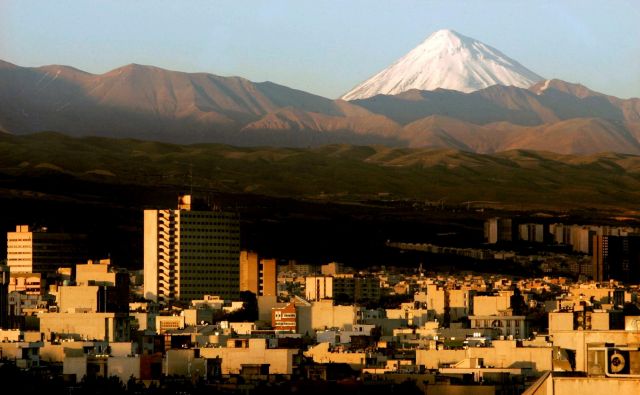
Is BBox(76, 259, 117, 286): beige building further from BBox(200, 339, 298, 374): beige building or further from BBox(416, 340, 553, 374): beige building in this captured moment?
BBox(416, 340, 553, 374): beige building

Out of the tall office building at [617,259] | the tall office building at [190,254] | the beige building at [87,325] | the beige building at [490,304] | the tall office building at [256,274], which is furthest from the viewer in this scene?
the tall office building at [617,259]

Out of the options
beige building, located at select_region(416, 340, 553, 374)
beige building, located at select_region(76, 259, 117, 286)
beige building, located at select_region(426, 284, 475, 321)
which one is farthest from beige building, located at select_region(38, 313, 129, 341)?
beige building, located at select_region(426, 284, 475, 321)

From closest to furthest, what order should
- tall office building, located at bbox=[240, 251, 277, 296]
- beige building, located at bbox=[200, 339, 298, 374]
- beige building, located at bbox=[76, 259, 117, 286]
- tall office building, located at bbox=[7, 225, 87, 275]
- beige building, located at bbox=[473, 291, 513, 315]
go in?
beige building, located at bbox=[200, 339, 298, 374]
beige building, located at bbox=[473, 291, 513, 315]
beige building, located at bbox=[76, 259, 117, 286]
tall office building, located at bbox=[240, 251, 277, 296]
tall office building, located at bbox=[7, 225, 87, 275]

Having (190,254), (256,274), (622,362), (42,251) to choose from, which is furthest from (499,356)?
(42,251)

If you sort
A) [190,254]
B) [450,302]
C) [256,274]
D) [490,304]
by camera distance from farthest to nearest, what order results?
[256,274] → [190,254] → [450,302] → [490,304]

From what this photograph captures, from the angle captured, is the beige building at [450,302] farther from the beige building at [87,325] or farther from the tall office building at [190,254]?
the beige building at [87,325]

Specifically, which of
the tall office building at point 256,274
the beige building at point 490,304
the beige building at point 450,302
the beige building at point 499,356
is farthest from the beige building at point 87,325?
the tall office building at point 256,274

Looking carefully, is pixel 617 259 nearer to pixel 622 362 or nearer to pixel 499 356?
pixel 499 356
